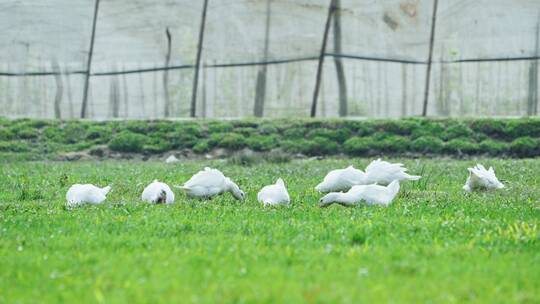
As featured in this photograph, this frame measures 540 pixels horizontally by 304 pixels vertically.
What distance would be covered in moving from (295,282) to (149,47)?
76.0 ft

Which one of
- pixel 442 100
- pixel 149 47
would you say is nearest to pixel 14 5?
pixel 149 47

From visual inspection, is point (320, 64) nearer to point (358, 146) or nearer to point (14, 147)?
point (358, 146)

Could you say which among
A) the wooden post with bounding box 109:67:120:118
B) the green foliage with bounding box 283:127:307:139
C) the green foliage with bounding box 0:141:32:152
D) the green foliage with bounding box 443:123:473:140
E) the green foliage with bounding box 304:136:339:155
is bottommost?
the green foliage with bounding box 0:141:32:152

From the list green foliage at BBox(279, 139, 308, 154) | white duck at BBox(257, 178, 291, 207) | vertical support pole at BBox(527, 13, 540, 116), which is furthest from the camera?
vertical support pole at BBox(527, 13, 540, 116)

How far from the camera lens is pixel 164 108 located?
28547 millimetres

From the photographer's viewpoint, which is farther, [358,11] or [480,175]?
[358,11]

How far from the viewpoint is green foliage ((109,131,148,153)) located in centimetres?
2441

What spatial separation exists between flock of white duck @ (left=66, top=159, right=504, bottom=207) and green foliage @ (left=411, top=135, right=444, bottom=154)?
10348 millimetres

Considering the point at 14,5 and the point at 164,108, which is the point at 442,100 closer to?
the point at 164,108

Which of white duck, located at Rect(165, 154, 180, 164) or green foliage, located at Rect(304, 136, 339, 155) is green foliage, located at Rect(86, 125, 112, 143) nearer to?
white duck, located at Rect(165, 154, 180, 164)

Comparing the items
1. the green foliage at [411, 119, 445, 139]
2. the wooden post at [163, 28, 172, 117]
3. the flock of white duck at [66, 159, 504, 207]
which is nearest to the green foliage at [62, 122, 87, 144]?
the wooden post at [163, 28, 172, 117]

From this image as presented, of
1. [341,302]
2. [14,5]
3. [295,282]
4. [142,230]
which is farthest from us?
[14,5]

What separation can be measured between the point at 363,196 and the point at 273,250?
337 cm

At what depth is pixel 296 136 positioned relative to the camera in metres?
24.8
